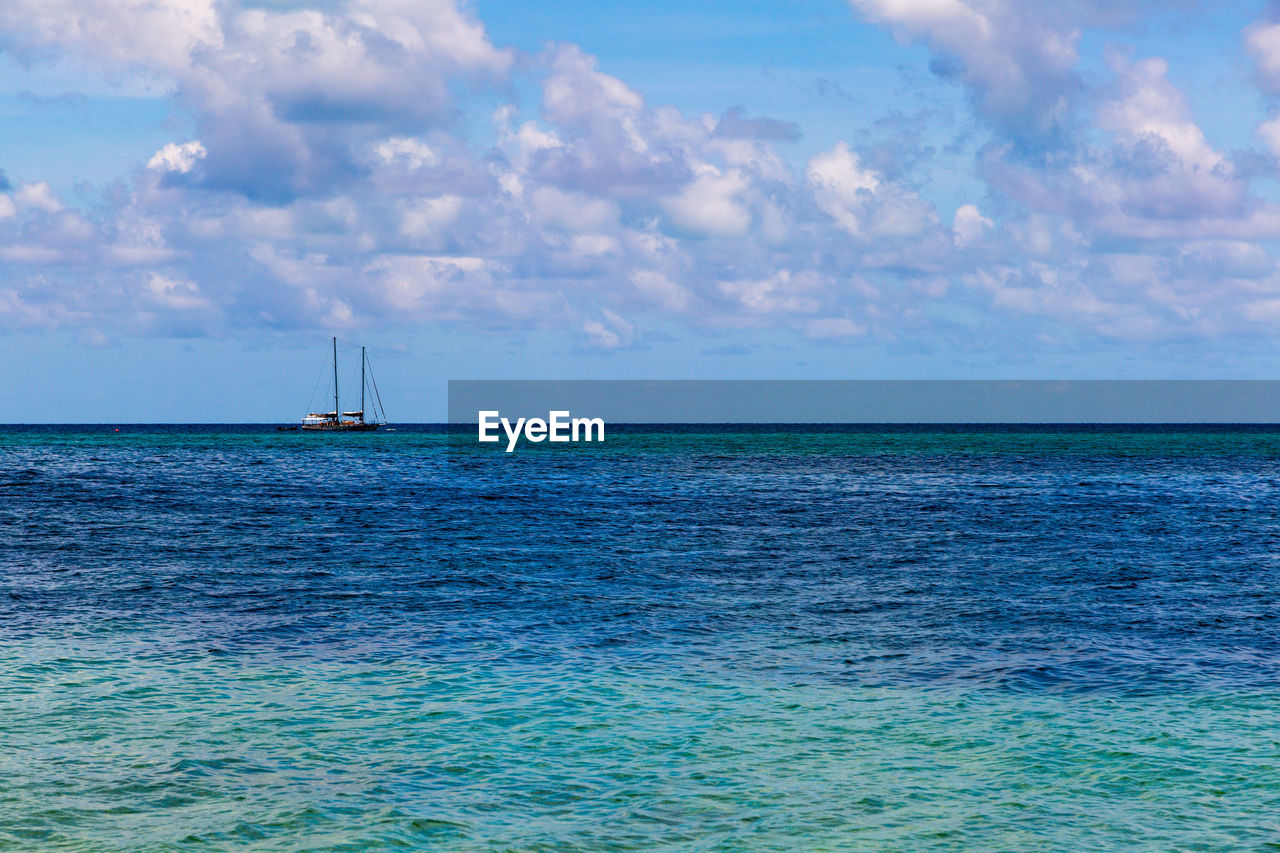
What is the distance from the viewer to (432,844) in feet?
44.0

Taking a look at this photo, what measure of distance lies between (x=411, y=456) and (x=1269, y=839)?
4751 inches

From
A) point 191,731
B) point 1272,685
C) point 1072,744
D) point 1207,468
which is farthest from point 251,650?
point 1207,468

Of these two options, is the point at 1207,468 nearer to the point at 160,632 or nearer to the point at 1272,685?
the point at 1272,685

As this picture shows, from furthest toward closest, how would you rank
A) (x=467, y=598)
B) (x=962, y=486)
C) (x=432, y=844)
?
(x=962, y=486) < (x=467, y=598) < (x=432, y=844)

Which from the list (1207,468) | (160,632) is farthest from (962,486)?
(160,632)

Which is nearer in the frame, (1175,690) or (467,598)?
(1175,690)

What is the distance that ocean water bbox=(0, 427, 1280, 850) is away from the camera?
14289mm

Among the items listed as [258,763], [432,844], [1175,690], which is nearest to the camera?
[432,844]

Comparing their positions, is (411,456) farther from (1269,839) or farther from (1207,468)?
(1269,839)

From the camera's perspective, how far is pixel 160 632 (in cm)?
2561

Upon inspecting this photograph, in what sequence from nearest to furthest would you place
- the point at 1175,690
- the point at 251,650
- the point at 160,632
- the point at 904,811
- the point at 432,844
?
the point at 432,844
the point at 904,811
the point at 1175,690
the point at 251,650
the point at 160,632

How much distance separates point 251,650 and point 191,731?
20.5ft

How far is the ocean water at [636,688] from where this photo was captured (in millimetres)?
14289

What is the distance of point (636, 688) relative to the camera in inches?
821
